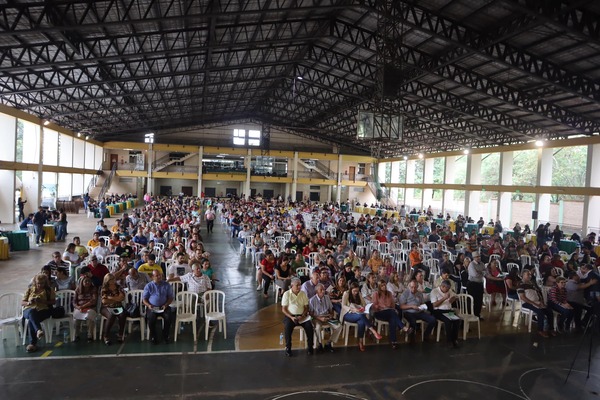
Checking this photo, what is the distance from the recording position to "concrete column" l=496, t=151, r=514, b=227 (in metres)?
25.2

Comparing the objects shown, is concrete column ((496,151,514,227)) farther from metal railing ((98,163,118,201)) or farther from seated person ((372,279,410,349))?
metal railing ((98,163,118,201))

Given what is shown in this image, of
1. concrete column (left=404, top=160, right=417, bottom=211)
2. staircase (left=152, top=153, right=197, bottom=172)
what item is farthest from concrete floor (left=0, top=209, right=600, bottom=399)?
staircase (left=152, top=153, right=197, bottom=172)

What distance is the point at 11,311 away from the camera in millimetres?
5746

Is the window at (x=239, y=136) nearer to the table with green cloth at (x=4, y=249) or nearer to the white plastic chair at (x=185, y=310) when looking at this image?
Result: the table with green cloth at (x=4, y=249)

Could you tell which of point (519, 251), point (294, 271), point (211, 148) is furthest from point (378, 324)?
point (211, 148)

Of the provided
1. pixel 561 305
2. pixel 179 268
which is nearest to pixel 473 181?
pixel 561 305

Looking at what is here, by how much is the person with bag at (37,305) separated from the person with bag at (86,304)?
319mm

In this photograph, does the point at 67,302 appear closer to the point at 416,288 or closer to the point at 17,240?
the point at 416,288

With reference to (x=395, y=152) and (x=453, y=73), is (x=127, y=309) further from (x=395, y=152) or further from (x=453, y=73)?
(x=395, y=152)

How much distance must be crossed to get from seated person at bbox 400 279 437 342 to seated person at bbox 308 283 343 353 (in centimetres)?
120

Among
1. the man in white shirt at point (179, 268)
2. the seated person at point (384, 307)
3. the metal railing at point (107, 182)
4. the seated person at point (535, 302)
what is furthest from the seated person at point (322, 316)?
the metal railing at point (107, 182)

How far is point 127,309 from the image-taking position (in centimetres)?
627

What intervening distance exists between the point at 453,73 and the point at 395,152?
2394 cm

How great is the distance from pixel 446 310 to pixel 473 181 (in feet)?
78.0
